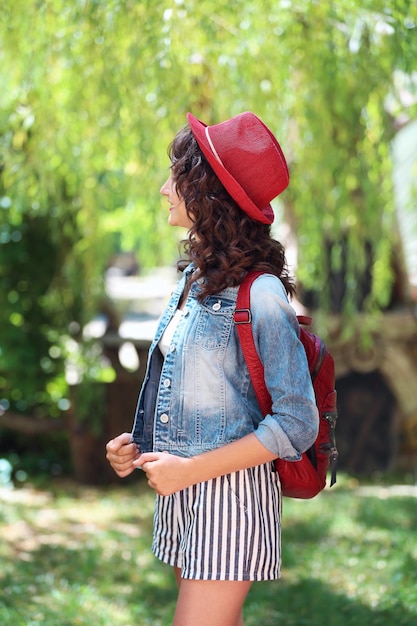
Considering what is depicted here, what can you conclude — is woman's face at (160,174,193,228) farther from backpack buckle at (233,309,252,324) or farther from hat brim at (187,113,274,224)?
backpack buckle at (233,309,252,324)

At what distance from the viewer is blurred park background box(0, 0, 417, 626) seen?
3.65m

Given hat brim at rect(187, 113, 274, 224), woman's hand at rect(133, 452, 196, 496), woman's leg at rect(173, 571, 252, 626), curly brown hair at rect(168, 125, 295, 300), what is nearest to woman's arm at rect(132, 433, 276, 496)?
woman's hand at rect(133, 452, 196, 496)

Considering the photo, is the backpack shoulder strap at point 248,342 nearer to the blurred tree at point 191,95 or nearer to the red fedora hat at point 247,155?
the red fedora hat at point 247,155

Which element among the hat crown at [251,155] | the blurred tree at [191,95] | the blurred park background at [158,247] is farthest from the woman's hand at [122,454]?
the blurred park background at [158,247]

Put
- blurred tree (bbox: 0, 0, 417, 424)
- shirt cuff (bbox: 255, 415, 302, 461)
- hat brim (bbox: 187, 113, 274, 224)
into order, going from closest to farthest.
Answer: shirt cuff (bbox: 255, 415, 302, 461) < hat brim (bbox: 187, 113, 274, 224) < blurred tree (bbox: 0, 0, 417, 424)

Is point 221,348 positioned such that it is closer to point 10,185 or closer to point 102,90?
point 102,90

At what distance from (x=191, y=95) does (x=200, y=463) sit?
2.57m

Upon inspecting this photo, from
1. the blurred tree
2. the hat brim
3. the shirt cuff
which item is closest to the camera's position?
the shirt cuff

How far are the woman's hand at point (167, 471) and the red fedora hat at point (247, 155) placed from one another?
1.82 feet

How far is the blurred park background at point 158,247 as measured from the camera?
144 inches

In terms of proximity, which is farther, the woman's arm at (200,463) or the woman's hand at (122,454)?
the woman's hand at (122,454)

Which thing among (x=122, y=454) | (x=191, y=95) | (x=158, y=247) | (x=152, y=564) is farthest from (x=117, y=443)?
(x=158, y=247)

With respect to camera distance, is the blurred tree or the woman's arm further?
the blurred tree

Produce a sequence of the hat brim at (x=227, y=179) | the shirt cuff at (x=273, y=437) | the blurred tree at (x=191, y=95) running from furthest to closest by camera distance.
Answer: the blurred tree at (x=191, y=95) < the hat brim at (x=227, y=179) < the shirt cuff at (x=273, y=437)
